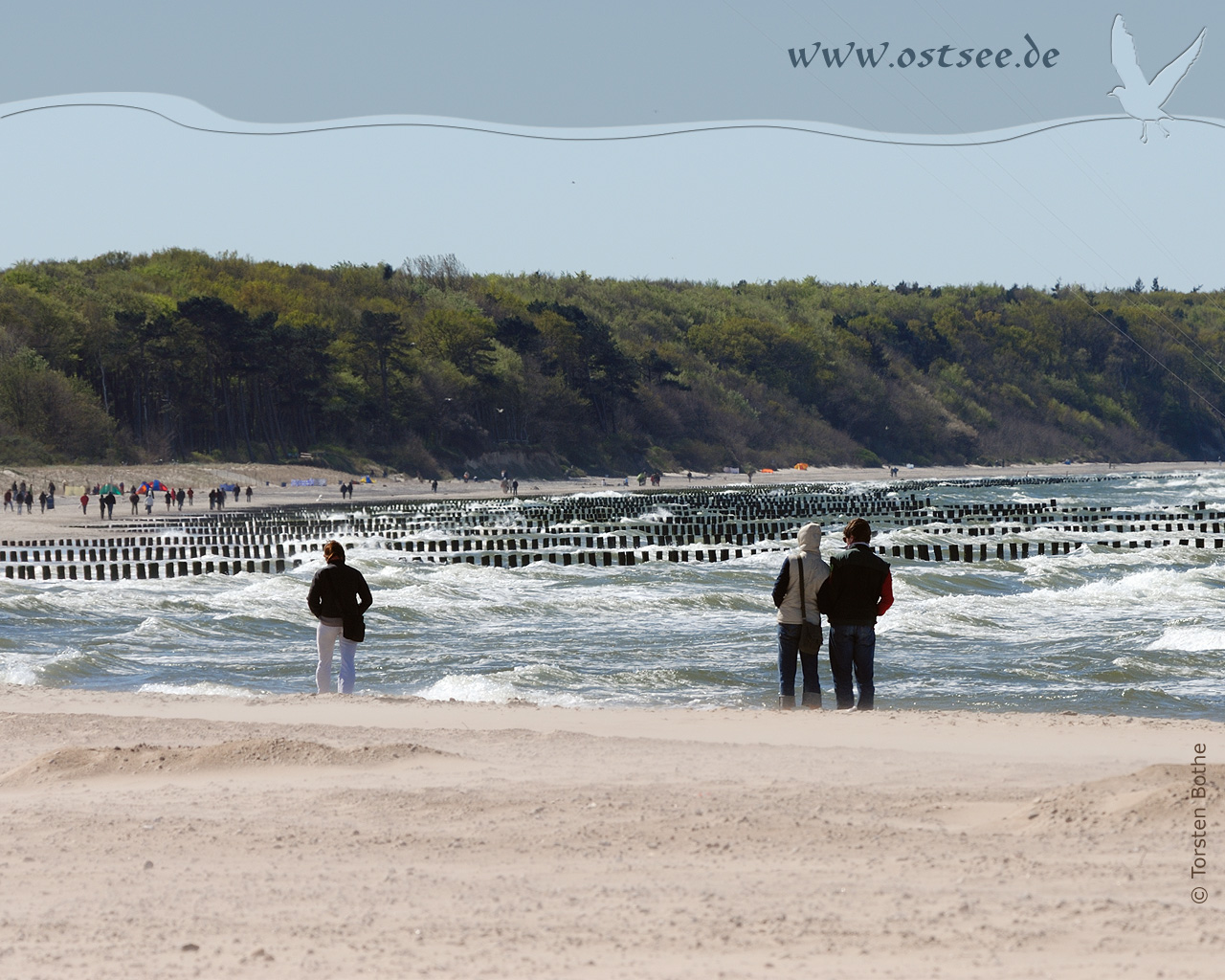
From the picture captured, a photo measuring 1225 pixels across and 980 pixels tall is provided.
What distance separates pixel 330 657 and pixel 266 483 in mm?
74848

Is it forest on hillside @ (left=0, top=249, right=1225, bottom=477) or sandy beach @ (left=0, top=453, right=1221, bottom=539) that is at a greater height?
forest on hillside @ (left=0, top=249, right=1225, bottom=477)

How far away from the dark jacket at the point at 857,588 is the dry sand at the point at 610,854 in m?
0.90

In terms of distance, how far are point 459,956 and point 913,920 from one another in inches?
65.1

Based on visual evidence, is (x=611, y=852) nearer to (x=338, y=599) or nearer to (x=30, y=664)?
(x=338, y=599)

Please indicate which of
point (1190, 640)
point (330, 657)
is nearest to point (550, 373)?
point (1190, 640)

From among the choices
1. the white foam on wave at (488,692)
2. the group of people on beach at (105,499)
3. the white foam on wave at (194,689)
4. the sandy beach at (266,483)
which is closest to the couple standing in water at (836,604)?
the white foam on wave at (488,692)

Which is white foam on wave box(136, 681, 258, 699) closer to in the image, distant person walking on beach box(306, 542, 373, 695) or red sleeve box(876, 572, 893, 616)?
distant person walking on beach box(306, 542, 373, 695)

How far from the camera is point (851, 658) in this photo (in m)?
11.0

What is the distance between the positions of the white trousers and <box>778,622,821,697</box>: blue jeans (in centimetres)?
386

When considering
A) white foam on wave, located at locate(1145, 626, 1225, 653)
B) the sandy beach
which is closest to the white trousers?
white foam on wave, located at locate(1145, 626, 1225, 653)

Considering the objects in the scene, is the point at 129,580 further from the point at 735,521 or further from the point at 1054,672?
the point at 735,521

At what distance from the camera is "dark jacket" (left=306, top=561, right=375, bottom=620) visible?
1184 cm

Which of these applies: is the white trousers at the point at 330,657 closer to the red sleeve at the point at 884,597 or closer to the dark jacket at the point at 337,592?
the dark jacket at the point at 337,592

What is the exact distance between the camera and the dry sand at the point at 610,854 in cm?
469
